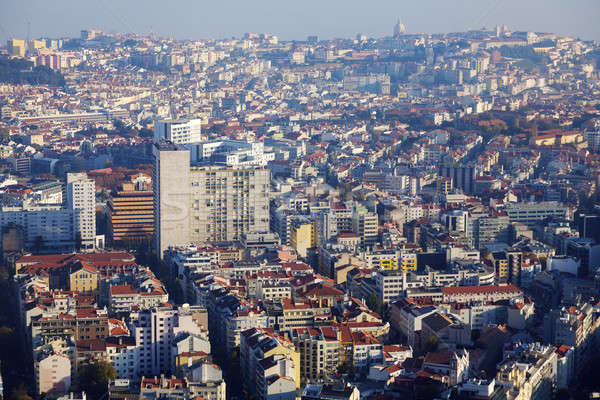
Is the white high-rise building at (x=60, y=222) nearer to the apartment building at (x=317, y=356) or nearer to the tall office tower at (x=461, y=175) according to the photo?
the apartment building at (x=317, y=356)

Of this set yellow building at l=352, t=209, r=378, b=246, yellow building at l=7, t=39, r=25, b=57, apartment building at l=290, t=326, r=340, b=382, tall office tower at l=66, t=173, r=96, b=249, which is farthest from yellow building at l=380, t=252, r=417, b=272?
yellow building at l=7, t=39, r=25, b=57

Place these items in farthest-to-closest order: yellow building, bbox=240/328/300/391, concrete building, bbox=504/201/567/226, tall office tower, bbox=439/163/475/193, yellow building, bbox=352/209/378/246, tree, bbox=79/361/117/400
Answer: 1. tall office tower, bbox=439/163/475/193
2. concrete building, bbox=504/201/567/226
3. yellow building, bbox=352/209/378/246
4. yellow building, bbox=240/328/300/391
5. tree, bbox=79/361/117/400

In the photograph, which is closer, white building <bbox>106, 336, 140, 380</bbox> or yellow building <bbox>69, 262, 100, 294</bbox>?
white building <bbox>106, 336, 140, 380</bbox>

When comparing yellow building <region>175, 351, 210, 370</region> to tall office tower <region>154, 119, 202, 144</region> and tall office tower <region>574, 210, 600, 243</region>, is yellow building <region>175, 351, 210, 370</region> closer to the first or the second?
tall office tower <region>574, 210, 600, 243</region>

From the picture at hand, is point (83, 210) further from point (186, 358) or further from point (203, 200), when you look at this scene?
point (186, 358)

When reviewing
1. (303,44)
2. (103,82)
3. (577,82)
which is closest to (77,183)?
(103,82)

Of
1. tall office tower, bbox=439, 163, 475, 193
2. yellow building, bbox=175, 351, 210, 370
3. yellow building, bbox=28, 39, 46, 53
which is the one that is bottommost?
yellow building, bbox=175, 351, 210, 370

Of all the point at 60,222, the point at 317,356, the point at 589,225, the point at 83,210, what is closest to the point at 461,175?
the point at 589,225

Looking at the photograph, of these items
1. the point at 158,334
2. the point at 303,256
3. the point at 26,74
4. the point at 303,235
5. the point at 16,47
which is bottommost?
the point at 158,334
